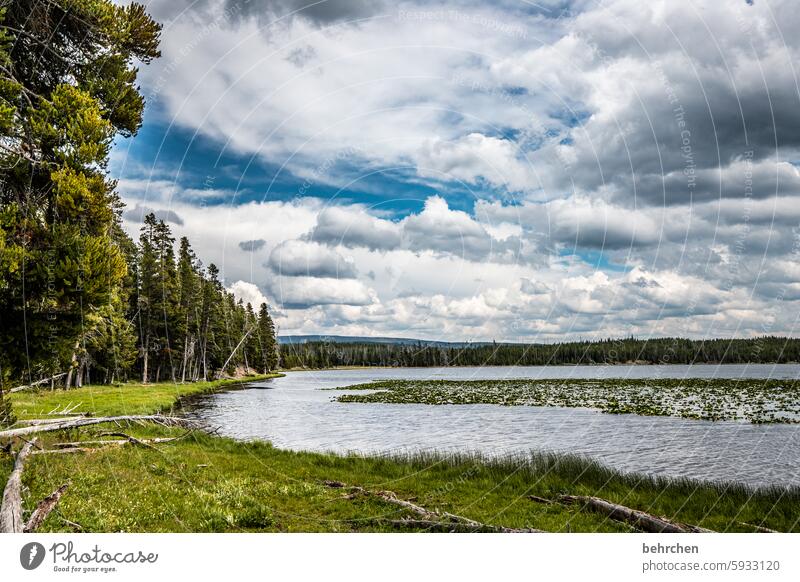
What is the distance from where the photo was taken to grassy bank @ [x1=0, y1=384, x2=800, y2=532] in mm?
10625

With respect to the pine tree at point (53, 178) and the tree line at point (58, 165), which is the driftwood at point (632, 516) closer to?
the tree line at point (58, 165)

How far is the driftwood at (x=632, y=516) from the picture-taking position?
33.7 feet

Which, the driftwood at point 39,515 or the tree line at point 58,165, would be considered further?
the tree line at point 58,165

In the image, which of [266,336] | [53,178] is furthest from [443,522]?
[266,336]

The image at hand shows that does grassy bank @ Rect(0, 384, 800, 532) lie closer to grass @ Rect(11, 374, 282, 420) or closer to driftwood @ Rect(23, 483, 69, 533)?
driftwood @ Rect(23, 483, 69, 533)

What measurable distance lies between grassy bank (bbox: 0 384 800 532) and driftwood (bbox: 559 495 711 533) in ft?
1.24

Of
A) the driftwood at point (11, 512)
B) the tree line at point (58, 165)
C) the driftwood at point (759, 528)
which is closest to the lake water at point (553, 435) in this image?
the driftwood at point (759, 528)

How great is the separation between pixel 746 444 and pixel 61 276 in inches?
1225

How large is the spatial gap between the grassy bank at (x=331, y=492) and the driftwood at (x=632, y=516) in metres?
0.38

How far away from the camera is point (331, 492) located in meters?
14.5

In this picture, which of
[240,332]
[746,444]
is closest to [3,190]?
[746,444]

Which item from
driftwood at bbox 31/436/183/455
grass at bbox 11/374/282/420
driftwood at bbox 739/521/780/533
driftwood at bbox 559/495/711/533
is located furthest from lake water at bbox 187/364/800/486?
driftwood at bbox 31/436/183/455

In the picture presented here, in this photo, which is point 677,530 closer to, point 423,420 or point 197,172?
point 197,172

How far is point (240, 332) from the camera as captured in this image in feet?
335
